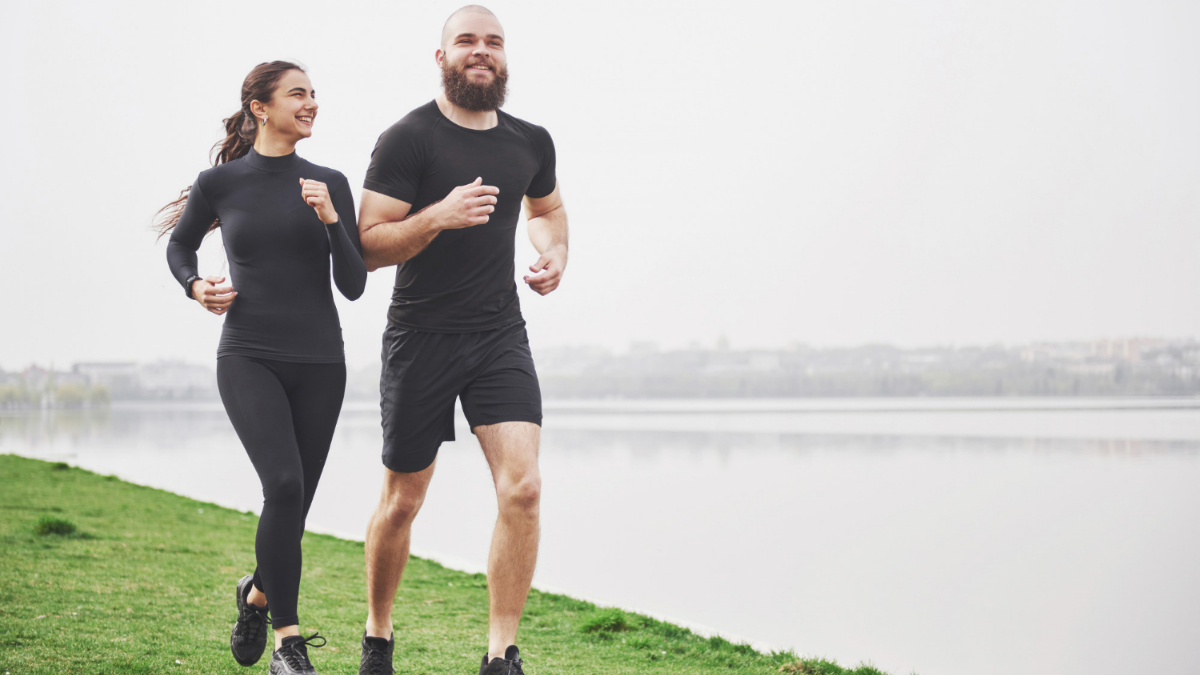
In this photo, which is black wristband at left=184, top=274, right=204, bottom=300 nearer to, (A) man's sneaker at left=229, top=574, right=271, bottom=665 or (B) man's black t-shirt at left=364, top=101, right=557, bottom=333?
(B) man's black t-shirt at left=364, top=101, right=557, bottom=333

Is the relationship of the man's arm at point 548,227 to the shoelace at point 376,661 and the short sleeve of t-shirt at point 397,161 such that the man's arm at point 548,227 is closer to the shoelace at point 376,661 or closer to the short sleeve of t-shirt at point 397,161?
the short sleeve of t-shirt at point 397,161

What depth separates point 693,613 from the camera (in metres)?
8.54

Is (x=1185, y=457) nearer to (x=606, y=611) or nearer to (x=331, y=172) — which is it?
(x=606, y=611)

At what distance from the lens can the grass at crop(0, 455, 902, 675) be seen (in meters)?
3.72

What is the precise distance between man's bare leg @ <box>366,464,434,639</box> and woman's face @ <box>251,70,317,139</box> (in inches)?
47.6

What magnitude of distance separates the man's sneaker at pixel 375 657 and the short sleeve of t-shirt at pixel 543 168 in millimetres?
1708

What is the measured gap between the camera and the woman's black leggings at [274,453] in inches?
111

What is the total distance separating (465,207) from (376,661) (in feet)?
5.34

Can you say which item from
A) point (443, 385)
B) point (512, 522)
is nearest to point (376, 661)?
point (512, 522)

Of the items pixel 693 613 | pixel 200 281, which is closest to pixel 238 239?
pixel 200 281

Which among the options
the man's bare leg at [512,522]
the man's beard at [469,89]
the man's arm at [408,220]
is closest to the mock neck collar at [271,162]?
the man's arm at [408,220]

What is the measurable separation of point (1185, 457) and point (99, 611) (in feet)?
101

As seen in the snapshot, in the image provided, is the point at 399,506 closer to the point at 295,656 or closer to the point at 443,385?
the point at 443,385

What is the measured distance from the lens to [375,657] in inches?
128
